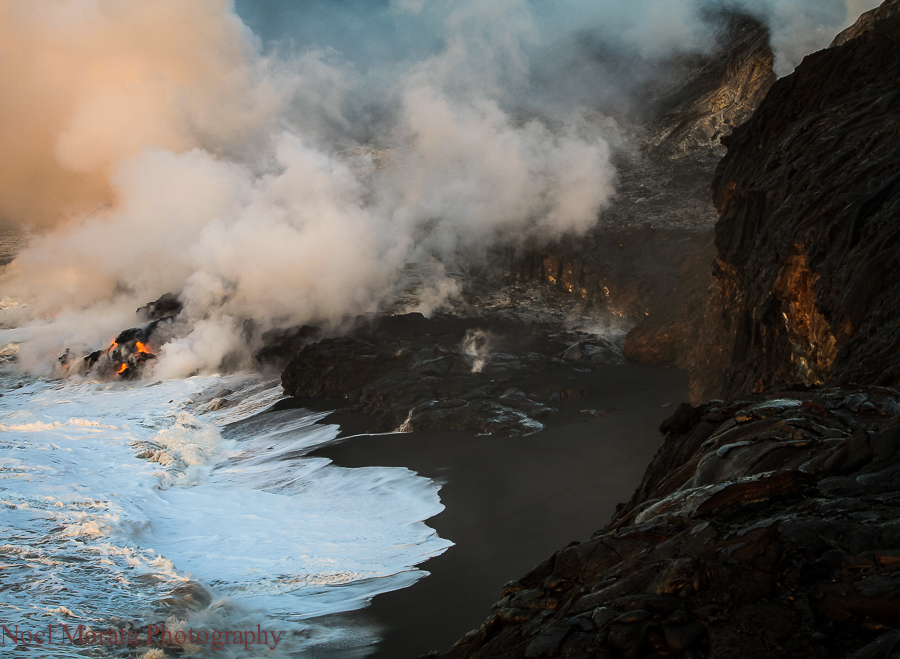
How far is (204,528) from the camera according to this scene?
1551 centimetres

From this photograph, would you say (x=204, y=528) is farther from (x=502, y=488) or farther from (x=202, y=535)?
(x=502, y=488)

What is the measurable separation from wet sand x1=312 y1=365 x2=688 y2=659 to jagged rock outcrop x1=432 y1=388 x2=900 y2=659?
185 inches

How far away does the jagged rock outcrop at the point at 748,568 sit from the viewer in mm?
3055

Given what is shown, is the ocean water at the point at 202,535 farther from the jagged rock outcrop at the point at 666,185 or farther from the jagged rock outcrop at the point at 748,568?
the jagged rock outcrop at the point at 666,185

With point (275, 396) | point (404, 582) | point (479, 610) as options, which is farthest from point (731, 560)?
point (275, 396)

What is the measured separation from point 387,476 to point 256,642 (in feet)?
34.6

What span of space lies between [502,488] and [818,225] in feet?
31.2

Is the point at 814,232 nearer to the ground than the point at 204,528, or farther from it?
farther from it

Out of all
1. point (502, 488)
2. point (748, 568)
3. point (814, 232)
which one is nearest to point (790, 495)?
point (748, 568)

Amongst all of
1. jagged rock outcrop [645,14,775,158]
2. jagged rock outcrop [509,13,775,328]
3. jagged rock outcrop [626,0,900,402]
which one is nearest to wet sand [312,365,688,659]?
jagged rock outcrop [626,0,900,402]

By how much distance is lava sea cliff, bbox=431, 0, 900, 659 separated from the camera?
125 inches

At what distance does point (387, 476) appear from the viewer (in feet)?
62.7

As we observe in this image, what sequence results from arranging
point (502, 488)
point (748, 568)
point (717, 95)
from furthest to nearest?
point (717, 95)
point (502, 488)
point (748, 568)

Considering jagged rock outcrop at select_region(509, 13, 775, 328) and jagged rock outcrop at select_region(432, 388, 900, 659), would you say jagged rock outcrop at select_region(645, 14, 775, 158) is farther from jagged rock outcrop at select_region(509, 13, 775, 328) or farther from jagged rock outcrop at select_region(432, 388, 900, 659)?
jagged rock outcrop at select_region(432, 388, 900, 659)
